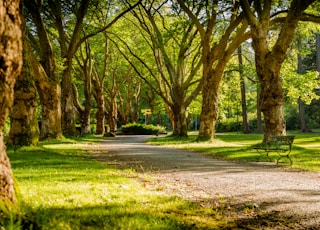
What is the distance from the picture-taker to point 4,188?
4031mm

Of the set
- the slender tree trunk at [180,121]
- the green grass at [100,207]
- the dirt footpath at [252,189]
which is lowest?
the dirt footpath at [252,189]

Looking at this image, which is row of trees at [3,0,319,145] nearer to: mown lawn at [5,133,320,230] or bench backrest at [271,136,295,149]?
bench backrest at [271,136,295,149]

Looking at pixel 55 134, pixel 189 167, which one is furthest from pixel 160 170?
pixel 55 134

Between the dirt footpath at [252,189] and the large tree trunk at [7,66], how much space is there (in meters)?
2.98

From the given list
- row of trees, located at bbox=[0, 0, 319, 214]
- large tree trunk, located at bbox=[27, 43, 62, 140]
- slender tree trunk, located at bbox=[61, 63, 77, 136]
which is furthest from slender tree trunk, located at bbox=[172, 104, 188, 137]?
large tree trunk, located at bbox=[27, 43, 62, 140]

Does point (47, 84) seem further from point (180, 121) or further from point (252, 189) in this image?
point (252, 189)

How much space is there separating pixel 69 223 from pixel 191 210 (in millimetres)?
1980

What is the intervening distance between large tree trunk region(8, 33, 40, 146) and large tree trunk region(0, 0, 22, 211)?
38.0ft

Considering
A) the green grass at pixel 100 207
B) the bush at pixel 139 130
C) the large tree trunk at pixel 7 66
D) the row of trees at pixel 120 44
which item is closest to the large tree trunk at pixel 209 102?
the row of trees at pixel 120 44

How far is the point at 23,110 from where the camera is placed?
1543 cm

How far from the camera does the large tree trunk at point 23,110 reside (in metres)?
15.3

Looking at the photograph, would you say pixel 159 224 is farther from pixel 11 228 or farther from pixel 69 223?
pixel 11 228

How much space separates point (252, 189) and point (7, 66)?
539 cm

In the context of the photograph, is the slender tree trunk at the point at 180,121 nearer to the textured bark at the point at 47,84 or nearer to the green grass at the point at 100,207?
the textured bark at the point at 47,84
